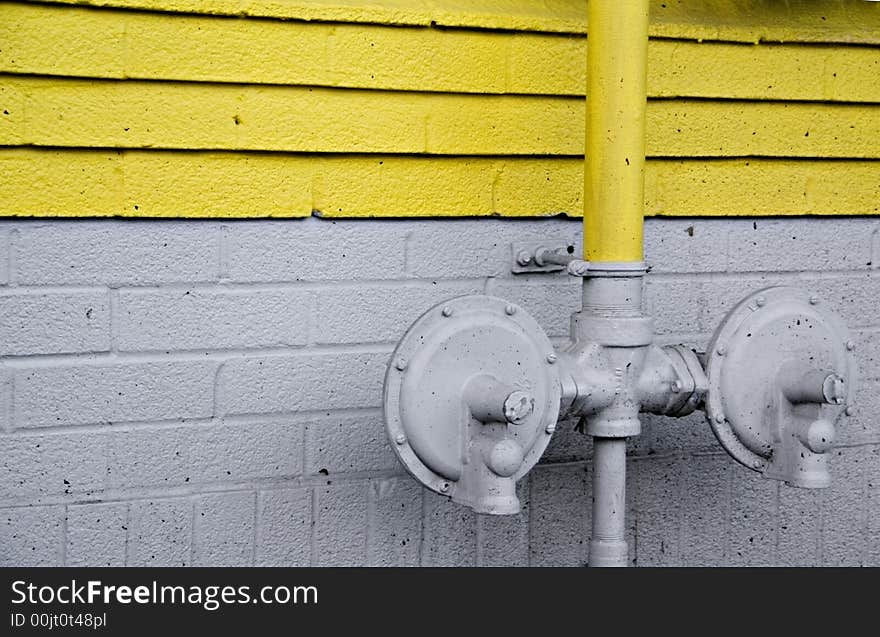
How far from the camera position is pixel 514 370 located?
252 cm

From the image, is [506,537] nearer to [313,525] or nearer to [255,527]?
[313,525]

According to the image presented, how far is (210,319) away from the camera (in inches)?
105

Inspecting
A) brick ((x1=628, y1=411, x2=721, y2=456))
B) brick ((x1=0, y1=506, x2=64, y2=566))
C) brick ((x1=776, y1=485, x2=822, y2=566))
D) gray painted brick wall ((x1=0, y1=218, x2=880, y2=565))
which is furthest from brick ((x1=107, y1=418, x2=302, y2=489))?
brick ((x1=776, y1=485, x2=822, y2=566))

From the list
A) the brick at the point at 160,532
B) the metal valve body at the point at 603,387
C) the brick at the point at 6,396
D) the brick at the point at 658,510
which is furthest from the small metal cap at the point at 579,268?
the brick at the point at 6,396

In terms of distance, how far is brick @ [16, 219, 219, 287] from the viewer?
2.54m

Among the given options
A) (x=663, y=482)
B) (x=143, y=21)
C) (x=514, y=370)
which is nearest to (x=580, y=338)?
(x=514, y=370)

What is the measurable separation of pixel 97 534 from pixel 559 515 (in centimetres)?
110

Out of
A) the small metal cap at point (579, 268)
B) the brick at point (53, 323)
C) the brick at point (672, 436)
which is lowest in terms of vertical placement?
the brick at point (672, 436)

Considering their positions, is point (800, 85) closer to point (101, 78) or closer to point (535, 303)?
point (535, 303)

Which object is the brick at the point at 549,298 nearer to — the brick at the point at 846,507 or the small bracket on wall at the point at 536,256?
the small bracket on wall at the point at 536,256

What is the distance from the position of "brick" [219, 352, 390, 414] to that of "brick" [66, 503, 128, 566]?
316 mm

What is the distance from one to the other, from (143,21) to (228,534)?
111 cm

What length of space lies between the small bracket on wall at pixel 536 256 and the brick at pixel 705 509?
0.65 metres

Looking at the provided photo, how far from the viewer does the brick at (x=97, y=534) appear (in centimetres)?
261
